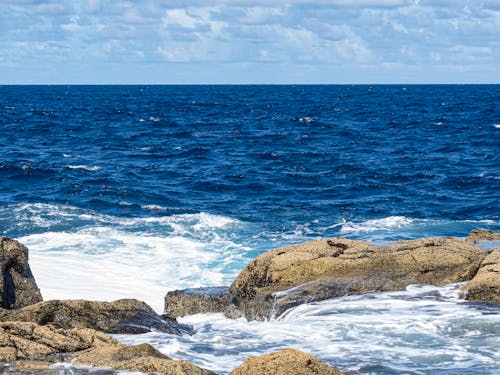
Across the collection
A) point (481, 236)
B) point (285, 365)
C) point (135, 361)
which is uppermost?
point (285, 365)

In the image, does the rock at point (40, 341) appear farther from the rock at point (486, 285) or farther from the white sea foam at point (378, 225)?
the white sea foam at point (378, 225)

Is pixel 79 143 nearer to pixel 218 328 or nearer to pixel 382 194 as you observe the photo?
pixel 382 194

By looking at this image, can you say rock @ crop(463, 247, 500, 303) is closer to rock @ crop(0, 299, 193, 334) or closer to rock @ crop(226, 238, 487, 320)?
rock @ crop(226, 238, 487, 320)

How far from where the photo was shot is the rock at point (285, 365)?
7332 mm

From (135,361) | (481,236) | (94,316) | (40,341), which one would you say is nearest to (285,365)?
Result: (135,361)

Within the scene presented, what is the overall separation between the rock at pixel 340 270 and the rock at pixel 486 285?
645 millimetres

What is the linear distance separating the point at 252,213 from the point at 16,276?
45.2 ft

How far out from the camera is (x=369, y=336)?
11.0 meters

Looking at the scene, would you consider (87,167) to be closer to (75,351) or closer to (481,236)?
(481,236)

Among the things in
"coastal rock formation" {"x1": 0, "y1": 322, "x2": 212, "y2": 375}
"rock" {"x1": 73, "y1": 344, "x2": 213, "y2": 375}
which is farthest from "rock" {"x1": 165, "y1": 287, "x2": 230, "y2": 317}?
"rock" {"x1": 73, "y1": 344, "x2": 213, "y2": 375}

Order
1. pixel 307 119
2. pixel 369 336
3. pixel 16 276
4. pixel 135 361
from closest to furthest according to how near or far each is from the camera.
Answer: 1. pixel 135 361
2. pixel 369 336
3. pixel 16 276
4. pixel 307 119

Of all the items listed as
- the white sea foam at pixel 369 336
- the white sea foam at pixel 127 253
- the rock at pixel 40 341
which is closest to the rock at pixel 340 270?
the white sea foam at pixel 369 336

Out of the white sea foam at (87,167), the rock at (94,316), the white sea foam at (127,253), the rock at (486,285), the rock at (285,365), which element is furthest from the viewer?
the white sea foam at (87,167)

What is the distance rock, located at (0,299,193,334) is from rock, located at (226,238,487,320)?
2272 millimetres
